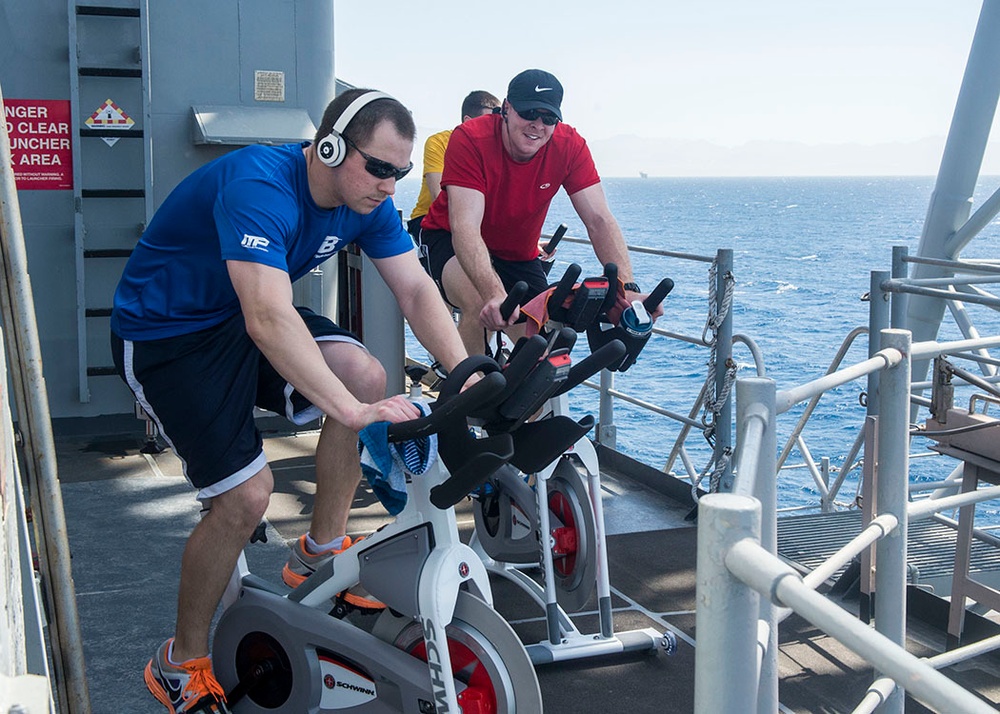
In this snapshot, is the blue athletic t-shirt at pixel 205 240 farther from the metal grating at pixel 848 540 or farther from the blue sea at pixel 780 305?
the blue sea at pixel 780 305

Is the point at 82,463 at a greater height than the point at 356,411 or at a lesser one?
lesser

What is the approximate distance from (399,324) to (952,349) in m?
3.88

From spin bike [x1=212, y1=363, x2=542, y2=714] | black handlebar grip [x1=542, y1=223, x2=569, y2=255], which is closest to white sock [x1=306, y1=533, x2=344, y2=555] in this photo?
spin bike [x1=212, y1=363, x2=542, y2=714]

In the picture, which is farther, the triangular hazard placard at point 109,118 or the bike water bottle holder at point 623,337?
the triangular hazard placard at point 109,118

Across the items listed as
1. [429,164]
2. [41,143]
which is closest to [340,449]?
[429,164]

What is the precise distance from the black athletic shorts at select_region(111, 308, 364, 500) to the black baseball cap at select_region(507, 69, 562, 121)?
142 centimetres

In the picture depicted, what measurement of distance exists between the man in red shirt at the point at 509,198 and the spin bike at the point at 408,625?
1.15 meters

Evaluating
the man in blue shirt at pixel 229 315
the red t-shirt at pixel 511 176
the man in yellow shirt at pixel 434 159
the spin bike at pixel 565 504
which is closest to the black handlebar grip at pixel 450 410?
the man in blue shirt at pixel 229 315

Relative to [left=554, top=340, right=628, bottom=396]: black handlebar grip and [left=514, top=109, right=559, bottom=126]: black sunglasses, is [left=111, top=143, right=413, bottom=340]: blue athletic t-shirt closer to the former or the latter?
[left=554, top=340, right=628, bottom=396]: black handlebar grip

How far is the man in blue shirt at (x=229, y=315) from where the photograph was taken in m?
2.80

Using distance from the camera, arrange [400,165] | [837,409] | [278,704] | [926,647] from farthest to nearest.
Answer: [837,409] < [926,647] < [278,704] < [400,165]

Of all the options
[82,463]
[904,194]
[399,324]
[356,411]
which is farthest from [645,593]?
[904,194]

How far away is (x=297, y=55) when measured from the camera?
21.1 feet

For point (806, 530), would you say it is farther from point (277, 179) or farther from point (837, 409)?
point (837, 409)
